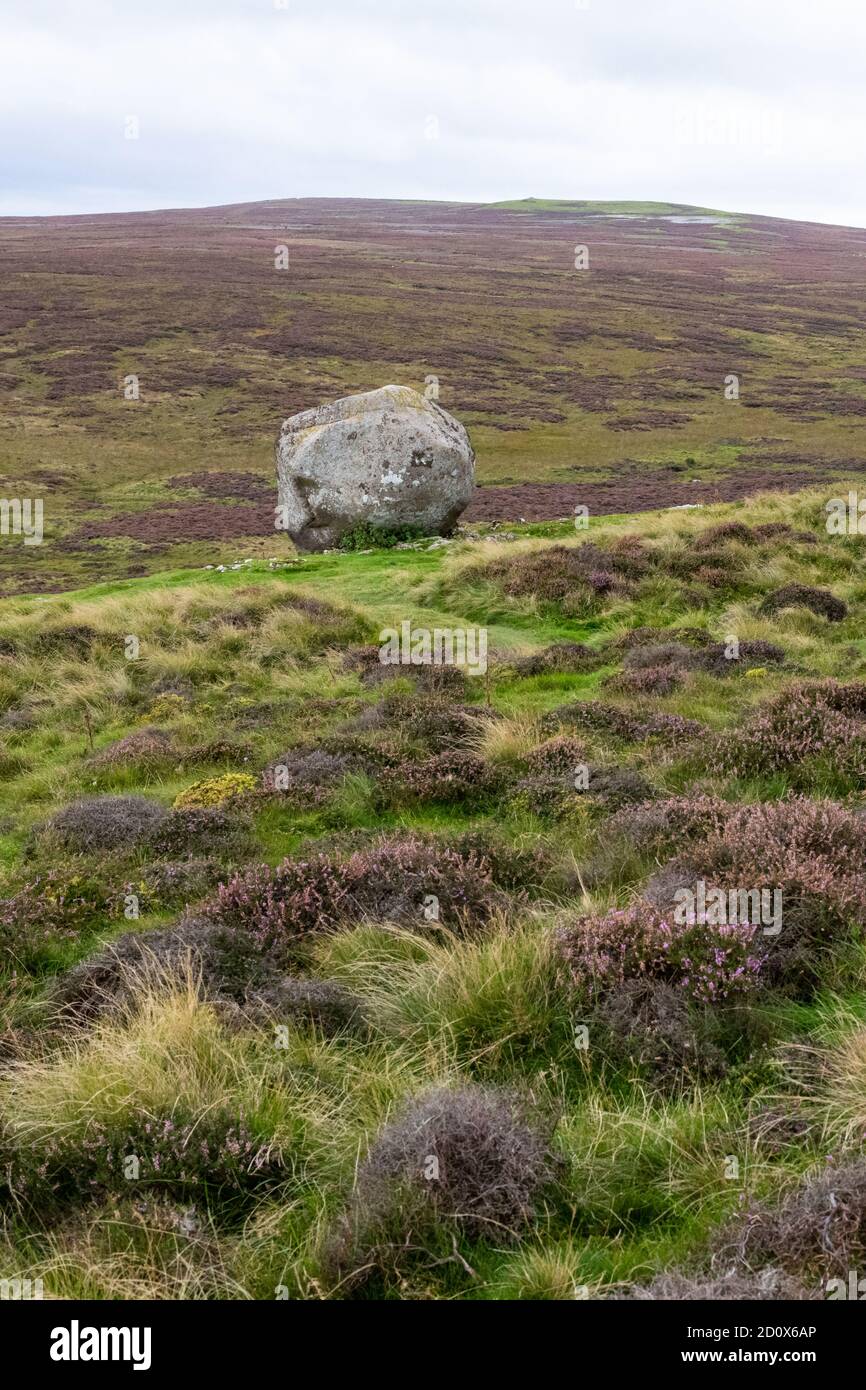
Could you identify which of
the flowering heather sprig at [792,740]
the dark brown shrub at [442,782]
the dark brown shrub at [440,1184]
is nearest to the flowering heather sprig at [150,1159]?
the dark brown shrub at [440,1184]

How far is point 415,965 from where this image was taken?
17.6ft

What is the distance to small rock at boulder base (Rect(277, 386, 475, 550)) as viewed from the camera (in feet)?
75.0

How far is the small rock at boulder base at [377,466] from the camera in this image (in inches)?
900

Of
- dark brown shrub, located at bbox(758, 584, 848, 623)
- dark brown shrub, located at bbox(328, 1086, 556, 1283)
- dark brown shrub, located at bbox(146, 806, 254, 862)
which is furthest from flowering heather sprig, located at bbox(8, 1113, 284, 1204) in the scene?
dark brown shrub, located at bbox(758, 584, 848, 623)

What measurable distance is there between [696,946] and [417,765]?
4.49 m

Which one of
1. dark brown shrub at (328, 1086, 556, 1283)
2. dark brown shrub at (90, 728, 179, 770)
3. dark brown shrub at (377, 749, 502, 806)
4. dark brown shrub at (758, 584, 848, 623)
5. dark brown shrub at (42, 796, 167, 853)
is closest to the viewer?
dark brown shrub at (328, 1086, 556, 1283)

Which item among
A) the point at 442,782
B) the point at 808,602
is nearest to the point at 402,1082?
the point at 442,782

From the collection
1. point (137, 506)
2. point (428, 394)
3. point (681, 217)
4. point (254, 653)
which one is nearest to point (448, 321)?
point (137, 506)

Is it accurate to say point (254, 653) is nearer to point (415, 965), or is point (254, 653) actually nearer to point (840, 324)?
point (415, 965)

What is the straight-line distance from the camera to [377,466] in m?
22.8

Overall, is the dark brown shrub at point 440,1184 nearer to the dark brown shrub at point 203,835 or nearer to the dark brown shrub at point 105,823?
the dark brown shrub at point 203,835

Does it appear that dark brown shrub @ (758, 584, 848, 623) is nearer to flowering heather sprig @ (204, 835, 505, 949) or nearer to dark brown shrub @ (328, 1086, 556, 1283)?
flowering heather sprig @ (204, 835, 505, 949)

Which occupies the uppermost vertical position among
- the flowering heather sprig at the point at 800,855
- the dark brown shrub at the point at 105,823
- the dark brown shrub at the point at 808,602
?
the dark brown shrub at the point at 808,602

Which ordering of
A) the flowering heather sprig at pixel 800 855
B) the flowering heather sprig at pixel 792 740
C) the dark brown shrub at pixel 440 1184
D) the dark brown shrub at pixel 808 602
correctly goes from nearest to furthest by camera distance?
the dark brown shrub at pixel 440 1184 < the flowering heather sprig at pixel 800 855 < the flowering heather sprig at pixel 792 740 < the dark brown shrub at pixel 808 602
